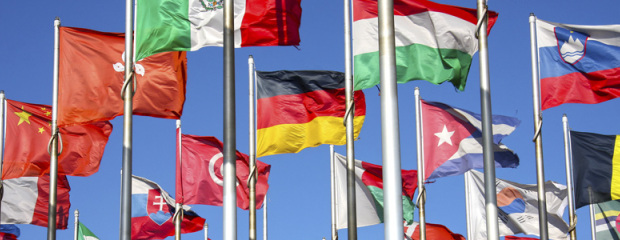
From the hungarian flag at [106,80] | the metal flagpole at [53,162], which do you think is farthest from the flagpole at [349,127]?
the metal flagpole at [53,162]

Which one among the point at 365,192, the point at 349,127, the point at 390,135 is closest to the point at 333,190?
the point at 365,192

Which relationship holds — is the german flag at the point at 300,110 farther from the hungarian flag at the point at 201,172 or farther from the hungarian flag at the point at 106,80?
the hungarian flag at the point at 106,80

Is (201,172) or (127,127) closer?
(127,127)

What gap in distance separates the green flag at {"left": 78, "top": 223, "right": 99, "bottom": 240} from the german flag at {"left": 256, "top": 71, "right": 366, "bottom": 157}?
13.2 m

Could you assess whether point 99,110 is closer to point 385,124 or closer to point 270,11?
point 270,11

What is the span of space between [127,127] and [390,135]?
25.3ft

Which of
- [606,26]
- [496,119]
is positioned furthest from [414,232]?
[606,26]

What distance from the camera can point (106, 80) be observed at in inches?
1003

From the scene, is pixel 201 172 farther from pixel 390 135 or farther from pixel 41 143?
pixel 390 135

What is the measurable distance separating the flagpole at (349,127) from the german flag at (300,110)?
3.71 m

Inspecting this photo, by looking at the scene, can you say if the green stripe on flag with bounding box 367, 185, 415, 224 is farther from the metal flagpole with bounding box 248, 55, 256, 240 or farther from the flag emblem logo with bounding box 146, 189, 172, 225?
the flag emblem logo with bounding box 146, 189, 172, 225

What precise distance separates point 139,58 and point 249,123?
671 centimetres

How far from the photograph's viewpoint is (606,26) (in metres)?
27.0

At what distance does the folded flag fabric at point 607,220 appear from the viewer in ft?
122
